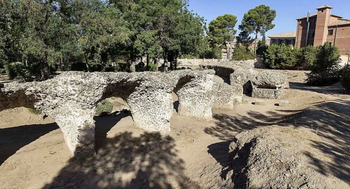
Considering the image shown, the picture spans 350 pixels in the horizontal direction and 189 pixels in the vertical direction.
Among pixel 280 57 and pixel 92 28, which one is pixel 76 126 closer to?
pixel 92 28

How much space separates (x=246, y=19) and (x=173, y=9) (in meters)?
39.3

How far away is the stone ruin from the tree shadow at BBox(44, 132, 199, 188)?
706mm

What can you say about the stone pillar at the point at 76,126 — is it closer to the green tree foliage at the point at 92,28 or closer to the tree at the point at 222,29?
the green tree foliage at the point at 92,28

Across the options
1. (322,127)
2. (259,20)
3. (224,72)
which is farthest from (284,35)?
(322,127)

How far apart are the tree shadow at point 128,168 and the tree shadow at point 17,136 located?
8.36ft

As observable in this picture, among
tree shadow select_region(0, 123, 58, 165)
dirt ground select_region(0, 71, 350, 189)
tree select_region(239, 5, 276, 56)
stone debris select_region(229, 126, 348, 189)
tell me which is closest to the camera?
stone debris select_region(229, 126, 348, 189)

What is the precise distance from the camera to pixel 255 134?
6906mm

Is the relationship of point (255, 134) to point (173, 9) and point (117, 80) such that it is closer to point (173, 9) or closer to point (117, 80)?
point (117, 80)

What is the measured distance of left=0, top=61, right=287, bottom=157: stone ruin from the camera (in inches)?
278

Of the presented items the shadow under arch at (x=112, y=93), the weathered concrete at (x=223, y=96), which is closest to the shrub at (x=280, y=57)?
the weathered concrete at (x=223, y=96)

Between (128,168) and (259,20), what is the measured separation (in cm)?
5147

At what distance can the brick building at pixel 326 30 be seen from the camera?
123 ft

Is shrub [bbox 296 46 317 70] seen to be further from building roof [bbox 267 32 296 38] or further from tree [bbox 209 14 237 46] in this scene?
tree [bbox 209 14 237 46]

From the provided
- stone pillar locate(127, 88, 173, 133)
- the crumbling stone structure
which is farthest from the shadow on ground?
the crumbling stone structure
